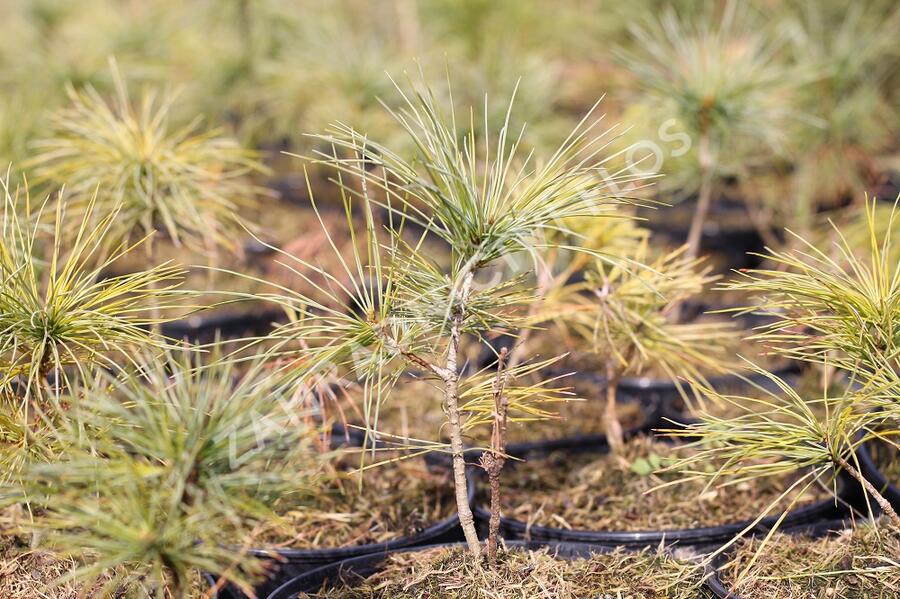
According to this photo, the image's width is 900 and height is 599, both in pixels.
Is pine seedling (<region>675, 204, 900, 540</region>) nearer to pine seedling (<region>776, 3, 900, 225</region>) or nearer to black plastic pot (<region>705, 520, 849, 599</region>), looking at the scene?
black plastic pot (<region>705, 520, 849, 599</region>)

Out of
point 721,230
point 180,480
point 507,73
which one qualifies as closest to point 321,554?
point 180,480

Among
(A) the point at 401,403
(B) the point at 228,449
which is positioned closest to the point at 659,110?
(A) the point at 401,403

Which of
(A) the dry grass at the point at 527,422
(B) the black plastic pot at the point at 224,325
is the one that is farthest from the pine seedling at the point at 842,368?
(B) the black plastic pot at the point at 224,325

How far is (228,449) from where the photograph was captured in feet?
2.80

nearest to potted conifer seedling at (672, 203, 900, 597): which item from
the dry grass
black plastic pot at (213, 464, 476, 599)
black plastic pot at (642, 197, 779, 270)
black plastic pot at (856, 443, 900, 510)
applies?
black plastic pot at (856, 443, 900, 510)

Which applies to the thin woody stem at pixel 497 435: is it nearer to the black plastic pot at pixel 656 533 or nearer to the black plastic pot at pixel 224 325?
the black plastic pot at pixel 656 533

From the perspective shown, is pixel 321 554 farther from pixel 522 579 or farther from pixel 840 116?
pixel 840 116

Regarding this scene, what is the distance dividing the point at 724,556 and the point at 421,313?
0.57m

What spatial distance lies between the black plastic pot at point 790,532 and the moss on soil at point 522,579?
2 centimetres

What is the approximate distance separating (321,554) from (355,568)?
10cm

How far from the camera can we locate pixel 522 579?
1.10 metres

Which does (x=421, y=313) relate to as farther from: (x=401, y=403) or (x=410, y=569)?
(x=401, y=403)

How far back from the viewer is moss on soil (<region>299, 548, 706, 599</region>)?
1.08 metres

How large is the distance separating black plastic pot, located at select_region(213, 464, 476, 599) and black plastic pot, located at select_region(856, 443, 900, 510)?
28.0 inches
